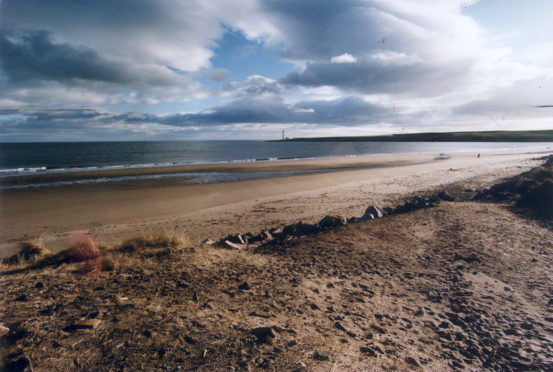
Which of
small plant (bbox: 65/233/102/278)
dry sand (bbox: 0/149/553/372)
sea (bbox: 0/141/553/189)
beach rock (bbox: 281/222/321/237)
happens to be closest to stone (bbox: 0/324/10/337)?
dry sand (bbox: 0/149/553/372)

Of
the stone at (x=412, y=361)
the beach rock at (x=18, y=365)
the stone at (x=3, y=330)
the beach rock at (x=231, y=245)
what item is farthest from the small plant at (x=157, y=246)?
the stone at (x=412, y=361)

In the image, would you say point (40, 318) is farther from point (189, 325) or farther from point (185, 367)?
point (185, 367)

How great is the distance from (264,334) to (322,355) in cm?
68

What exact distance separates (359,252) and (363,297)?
1.87 metres

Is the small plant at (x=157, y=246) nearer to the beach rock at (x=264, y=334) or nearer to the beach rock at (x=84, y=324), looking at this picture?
the beach rock at (x=84, y=324)

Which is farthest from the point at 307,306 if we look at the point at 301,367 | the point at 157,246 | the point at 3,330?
the point at 157,246

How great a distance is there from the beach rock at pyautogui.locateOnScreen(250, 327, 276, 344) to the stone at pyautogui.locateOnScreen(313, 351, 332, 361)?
0.51 m

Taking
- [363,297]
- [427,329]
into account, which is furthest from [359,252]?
[427,329]

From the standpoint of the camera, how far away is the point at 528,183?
437 inches

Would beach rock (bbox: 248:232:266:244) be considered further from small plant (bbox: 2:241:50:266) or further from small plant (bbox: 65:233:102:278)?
small plant (bbox: 2:241:50:266)

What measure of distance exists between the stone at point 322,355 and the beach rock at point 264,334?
→ 512mm

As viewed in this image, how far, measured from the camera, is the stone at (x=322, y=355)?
2.83m

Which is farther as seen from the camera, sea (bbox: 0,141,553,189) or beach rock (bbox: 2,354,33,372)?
sea (bbox: 0,141,553,189)

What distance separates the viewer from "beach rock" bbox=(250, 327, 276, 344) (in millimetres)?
3035
